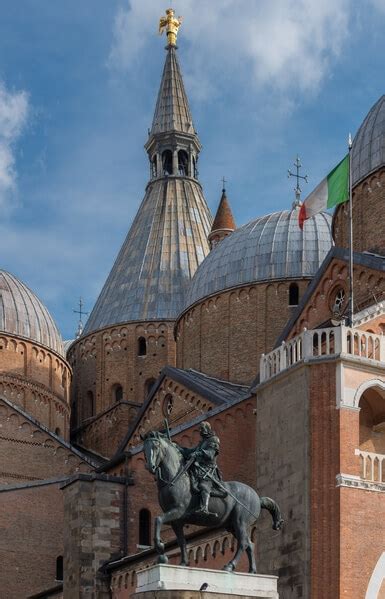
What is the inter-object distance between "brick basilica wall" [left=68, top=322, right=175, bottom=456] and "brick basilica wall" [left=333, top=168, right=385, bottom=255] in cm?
1708

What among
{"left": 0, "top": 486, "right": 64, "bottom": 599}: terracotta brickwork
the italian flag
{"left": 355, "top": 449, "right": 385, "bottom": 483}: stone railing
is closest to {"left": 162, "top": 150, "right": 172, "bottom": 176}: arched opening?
{"left": 0, "top": 486, "right": 64, "bottom": 599}: terracotta brickwork

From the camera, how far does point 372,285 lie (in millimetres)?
36062

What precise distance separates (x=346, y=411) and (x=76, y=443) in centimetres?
2913

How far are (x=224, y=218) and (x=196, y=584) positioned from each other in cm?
3659

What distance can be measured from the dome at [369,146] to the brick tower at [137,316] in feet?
55.8

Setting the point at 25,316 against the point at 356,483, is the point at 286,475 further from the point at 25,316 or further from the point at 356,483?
the point at 25,316

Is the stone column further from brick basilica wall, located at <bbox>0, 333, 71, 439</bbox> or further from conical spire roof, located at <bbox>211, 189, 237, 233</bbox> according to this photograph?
conical spire roof, located at <bbox>211, 189, 237, 233</bbox>

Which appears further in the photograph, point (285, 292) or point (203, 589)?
point (285, 292)

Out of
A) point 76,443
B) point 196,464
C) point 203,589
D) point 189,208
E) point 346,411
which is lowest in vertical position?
point 203,589

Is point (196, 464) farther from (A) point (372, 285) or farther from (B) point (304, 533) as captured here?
(A) point (372, 285)

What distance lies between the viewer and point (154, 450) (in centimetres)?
2333

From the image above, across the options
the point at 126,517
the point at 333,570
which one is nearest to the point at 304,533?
the point at 333,570

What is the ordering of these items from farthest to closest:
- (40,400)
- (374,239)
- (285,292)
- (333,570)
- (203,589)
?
(40,400), (285,292), (374,239), (333,570), (203,589)

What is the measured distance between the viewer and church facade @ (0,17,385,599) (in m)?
28.9
